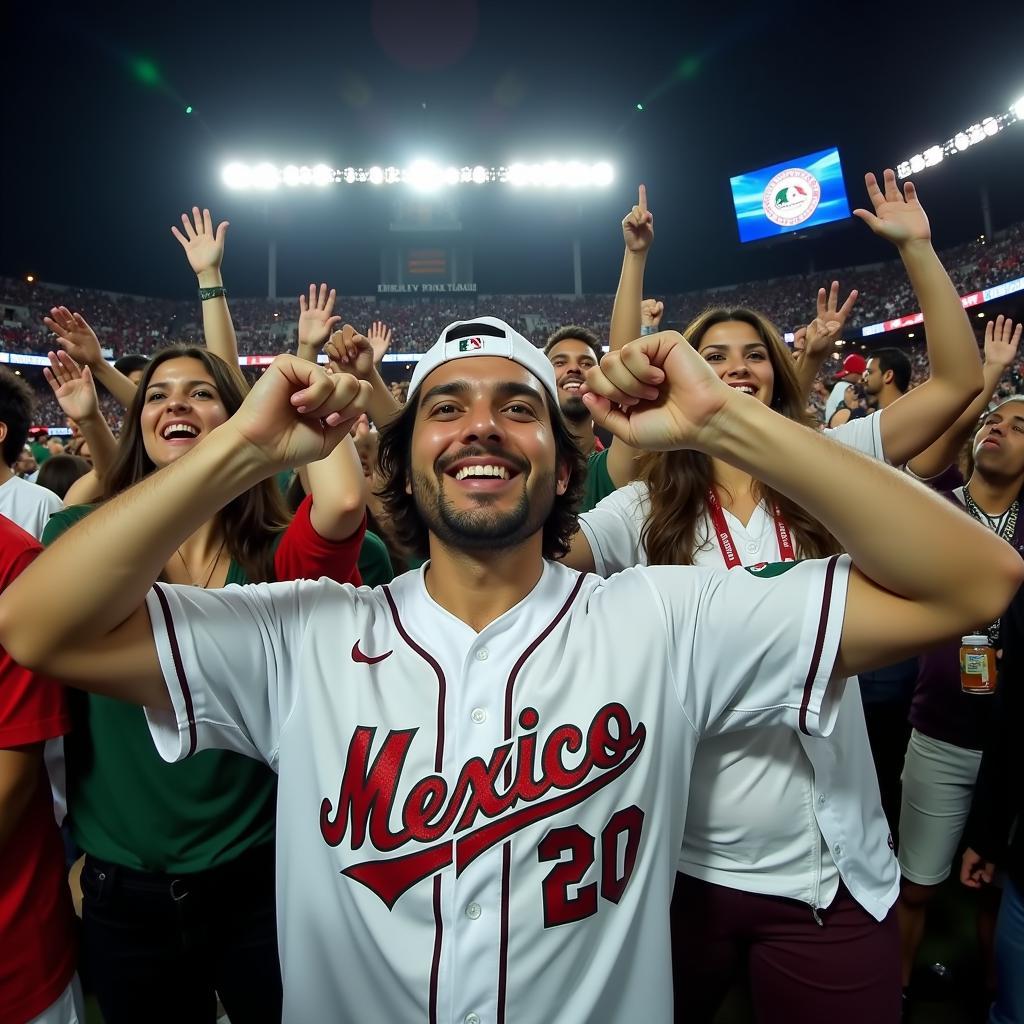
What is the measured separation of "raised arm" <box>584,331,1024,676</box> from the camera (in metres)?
1.13

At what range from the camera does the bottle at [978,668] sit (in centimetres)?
224

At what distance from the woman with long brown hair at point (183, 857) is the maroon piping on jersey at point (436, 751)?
39cm

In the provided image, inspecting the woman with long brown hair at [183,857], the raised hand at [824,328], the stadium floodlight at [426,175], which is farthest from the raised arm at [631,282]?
the stadium floodlight at [426,175]

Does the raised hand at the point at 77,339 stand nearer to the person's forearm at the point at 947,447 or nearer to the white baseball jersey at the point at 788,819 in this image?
the white baseball jersey at the point at 788,819

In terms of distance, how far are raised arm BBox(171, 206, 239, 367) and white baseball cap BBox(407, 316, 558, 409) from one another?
138 centimetres

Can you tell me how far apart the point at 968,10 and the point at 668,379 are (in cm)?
2291

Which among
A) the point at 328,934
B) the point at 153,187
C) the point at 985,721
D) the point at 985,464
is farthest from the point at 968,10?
the point at 153,187

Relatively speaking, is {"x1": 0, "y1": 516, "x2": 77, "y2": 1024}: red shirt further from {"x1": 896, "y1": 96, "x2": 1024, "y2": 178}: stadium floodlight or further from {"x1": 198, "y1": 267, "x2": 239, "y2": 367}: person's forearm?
{"x1": 896, "y1": 96, "x2": 1024, "y2": 178}: stadium floodlight

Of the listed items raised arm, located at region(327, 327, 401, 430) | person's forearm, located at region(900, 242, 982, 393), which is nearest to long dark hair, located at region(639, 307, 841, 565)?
person's forearm, located at region(900, 242, 982, 393)

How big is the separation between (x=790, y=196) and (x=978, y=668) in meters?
26.9

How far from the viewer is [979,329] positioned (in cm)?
2562

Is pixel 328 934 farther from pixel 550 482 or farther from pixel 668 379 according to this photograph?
pixel 668 379

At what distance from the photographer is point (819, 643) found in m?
1.24

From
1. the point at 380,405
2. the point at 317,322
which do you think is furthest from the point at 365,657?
the point at 317,322
